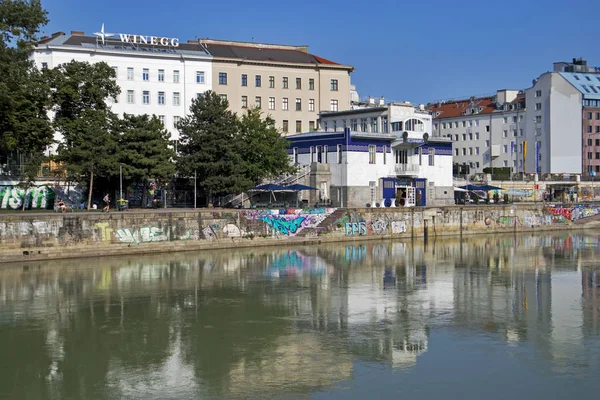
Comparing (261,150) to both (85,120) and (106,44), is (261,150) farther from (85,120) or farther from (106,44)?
(106,44)

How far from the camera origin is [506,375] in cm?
2217

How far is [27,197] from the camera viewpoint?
5888 centimetres

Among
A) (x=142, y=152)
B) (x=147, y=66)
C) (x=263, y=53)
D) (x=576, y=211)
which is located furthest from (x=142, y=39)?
(x=576, y=211)

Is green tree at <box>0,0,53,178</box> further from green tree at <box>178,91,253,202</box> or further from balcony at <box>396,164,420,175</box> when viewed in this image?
balcony at <box>396,164,420,175</box>

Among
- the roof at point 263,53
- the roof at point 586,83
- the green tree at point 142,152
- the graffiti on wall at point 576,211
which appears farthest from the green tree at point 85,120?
the roof at point 586,83

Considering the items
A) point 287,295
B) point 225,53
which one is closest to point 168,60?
point 225,53

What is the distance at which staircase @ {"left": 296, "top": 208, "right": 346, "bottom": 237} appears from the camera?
59.9 meters

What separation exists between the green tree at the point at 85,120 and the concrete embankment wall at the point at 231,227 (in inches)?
313

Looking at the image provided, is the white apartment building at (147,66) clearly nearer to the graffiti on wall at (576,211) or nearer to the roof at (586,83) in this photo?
the graffiti on wall at (576,211)

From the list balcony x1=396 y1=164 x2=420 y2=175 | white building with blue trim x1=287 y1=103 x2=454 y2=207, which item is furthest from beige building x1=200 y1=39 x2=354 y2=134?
balcony x1=396 y1=164 x2=420 y2=175

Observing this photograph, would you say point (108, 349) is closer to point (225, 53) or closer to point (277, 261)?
point (277, 261)

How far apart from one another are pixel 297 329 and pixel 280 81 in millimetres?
67175

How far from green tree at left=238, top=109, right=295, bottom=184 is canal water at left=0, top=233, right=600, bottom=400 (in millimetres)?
20600

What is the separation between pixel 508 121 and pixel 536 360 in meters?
95.5
